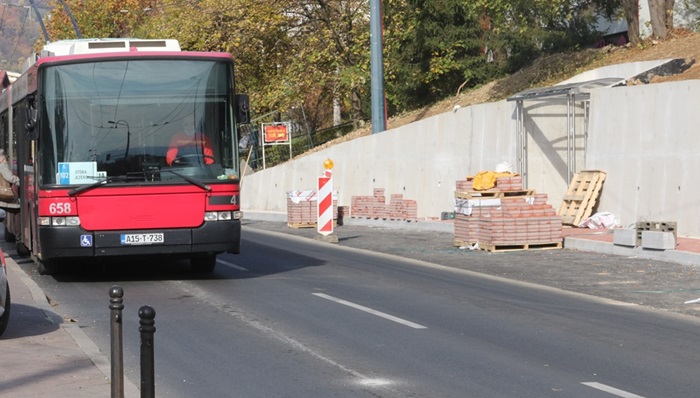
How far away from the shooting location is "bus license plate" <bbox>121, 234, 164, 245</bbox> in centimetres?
1633

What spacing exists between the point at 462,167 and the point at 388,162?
5.44m

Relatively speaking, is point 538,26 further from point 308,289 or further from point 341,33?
point 308,289

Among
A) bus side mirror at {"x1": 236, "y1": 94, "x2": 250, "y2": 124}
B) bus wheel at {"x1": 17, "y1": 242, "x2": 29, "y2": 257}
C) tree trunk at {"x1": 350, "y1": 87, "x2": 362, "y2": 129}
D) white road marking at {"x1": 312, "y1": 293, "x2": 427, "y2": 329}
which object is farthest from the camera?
tree trunk at {"x1": 350, "y1": 87, "x2": 362, "y2": 129}

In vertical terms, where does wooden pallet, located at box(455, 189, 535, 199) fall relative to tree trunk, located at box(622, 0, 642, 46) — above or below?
below

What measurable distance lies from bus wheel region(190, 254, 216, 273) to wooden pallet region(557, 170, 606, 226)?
1108cm

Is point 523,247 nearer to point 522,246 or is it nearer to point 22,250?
point 522,246

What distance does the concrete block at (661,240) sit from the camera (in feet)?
65.0

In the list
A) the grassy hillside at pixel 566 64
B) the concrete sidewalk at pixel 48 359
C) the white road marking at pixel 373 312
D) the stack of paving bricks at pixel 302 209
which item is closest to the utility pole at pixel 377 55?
the grassy hillside at pixel 566 64

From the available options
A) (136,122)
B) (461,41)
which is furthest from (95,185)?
(461,41)

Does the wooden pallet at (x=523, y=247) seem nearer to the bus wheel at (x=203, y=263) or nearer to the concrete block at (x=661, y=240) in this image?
the concrete block at (x=661, y=240)

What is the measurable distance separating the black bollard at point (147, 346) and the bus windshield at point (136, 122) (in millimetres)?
10110

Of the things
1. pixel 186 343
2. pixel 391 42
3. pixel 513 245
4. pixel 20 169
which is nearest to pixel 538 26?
pixel 391 42

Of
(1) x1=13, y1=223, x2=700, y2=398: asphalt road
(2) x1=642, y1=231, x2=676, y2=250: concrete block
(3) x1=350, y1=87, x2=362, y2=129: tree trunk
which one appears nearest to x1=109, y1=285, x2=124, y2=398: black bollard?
(1) x1=13, y1=223, x2=700, y2=398: asphalt road

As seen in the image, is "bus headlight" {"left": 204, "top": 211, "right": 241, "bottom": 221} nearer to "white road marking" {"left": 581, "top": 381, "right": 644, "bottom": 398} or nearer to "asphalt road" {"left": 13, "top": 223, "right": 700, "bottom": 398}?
"asphalt road" {"left": 13, "top": 223, "right": 700, "bottom": 398}
